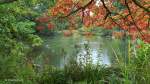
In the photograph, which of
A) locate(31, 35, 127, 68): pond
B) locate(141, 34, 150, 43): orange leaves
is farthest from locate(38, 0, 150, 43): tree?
locate(31, 35, 127, 68): pond

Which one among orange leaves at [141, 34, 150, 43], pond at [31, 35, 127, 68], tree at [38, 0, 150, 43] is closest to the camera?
pond at [31, 35, 127, 68]

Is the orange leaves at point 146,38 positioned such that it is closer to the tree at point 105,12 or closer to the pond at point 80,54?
the tree at point 105,12

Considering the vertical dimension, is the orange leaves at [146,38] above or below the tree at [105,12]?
below

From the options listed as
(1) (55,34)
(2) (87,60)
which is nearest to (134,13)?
(2) (87,60)

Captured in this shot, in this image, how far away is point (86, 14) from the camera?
8.85 metres

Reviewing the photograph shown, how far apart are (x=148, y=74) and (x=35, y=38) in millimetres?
4650

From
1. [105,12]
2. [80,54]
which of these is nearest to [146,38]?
[105,12]

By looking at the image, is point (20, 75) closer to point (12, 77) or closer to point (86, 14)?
point (12, 77)

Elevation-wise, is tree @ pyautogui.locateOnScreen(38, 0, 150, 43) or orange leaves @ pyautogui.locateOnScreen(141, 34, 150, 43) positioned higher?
tree @ pyautogui.locateOnScreen(38, 0, 150, 43)

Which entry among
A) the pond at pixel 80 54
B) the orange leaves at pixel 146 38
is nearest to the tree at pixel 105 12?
the orange leaves at pixel 146 38

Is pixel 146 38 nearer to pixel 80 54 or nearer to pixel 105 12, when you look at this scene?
pixel 105 12

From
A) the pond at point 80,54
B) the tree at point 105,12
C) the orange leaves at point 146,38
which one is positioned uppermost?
the tree at point 105,12

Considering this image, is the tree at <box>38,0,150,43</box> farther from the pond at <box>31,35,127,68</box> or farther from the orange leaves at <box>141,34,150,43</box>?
the pond at <box>31,35,127,68</box>

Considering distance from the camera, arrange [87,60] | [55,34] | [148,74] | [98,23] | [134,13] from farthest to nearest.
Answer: [55,34], [98,23], [134,13], [87,60], [148,74]
